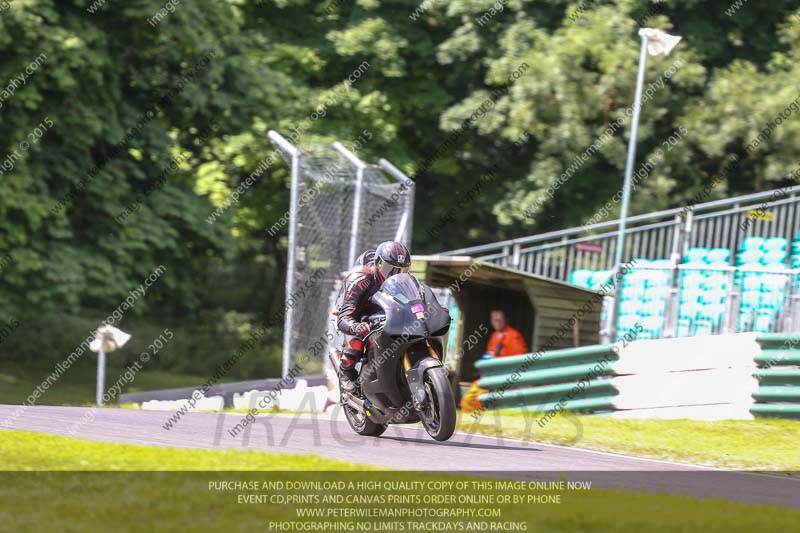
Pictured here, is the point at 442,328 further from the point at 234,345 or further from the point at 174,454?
the point at 234,345

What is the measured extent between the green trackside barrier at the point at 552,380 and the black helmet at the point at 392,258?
4652 millimetres

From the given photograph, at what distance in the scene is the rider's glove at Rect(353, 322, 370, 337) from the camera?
9953 millimetres

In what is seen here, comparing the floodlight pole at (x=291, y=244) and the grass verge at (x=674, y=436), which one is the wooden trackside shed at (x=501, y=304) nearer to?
the floodlight pole at (x=291, y=244)

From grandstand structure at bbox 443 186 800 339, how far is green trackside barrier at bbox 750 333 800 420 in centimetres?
186

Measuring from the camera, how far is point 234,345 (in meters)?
31.8

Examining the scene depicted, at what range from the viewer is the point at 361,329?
9961 millimetres

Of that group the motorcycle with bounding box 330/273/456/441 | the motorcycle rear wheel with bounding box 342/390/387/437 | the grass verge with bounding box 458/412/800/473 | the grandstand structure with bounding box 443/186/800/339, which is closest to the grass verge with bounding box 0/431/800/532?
the motorcycle with bounding box 330/273/456/441

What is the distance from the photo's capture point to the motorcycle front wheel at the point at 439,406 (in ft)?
31.0

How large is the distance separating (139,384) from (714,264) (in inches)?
573

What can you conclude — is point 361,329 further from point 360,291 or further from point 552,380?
point 552,380

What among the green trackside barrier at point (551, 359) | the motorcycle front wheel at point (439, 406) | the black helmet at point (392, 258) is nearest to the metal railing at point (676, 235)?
the green trackside barrier at point (551, 359)

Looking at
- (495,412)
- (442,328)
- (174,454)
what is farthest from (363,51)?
(174,454)

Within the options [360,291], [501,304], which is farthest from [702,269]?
[360,291]

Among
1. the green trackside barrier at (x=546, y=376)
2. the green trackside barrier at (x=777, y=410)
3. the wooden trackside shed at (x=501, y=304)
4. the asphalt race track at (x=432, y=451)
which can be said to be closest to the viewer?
the asphalt race track at (x=432, y=451)
